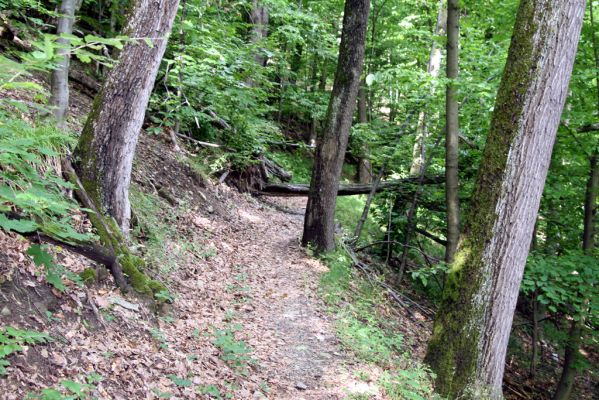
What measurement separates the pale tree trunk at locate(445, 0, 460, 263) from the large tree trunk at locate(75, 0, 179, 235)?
4.54 meters

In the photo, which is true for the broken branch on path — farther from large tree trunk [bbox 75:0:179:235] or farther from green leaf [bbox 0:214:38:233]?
green leaf [bbox 0:214:38:233]

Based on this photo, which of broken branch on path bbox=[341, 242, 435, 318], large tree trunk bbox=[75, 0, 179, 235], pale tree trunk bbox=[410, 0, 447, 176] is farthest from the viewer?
pale tree trunk bbox=[410, 0, 447, 176]

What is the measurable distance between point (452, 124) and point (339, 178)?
88.6 inches

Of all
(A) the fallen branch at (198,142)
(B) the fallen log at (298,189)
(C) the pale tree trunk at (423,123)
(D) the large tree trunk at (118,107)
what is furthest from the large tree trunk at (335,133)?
(D) the large tree trunk at (118,107)

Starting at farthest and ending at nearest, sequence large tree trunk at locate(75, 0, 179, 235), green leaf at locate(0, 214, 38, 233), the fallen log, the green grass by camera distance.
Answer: the green grass → the fallen log → large tree trunk at locate(75, 0, 179, 235) → green leaf at locate(0, 214, 38, 233)

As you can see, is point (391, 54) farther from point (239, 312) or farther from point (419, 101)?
point (239, 312)

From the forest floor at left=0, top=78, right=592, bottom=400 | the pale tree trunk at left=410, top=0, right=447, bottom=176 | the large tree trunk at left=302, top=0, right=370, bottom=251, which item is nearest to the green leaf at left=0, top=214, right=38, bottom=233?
the forest floor at left=0, top=78, right=592, bottom=400

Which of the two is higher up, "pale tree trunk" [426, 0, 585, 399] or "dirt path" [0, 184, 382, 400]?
"pale tree trunk" [426, 0, 585, 399]

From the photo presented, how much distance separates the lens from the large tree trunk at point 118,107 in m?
5.02

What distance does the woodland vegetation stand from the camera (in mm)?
3904

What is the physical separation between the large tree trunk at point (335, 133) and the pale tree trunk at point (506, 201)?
11.5 ft

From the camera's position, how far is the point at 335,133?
27.3ft

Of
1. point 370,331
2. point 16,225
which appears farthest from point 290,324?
point 16,225

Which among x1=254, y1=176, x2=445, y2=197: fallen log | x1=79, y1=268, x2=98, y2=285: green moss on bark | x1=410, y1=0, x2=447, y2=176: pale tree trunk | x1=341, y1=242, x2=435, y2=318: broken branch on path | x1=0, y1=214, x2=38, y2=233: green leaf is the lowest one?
x1=341, y1=242, x2=435, y2=318: broken branch on path
